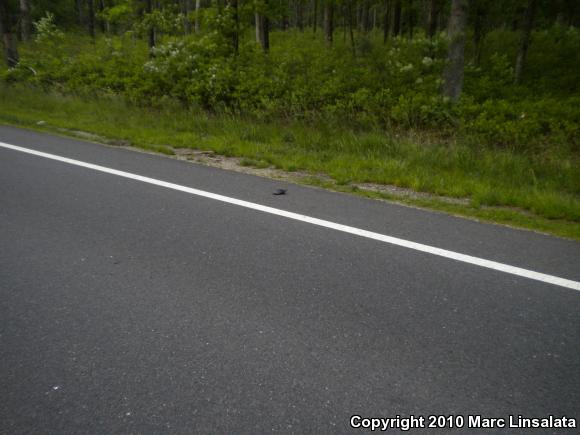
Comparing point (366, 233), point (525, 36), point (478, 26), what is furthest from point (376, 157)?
point (478, 26)

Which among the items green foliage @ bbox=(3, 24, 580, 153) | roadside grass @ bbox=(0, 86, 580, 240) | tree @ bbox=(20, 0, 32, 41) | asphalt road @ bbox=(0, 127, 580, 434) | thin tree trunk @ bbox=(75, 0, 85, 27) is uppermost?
thin tree trunk @ bbox=(75, 0, 85, 27)

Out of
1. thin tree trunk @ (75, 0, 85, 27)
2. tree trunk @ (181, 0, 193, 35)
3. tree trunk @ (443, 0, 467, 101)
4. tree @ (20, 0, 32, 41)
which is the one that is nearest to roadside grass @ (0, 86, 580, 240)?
tree trunk @ (443, 0, 467, 101)

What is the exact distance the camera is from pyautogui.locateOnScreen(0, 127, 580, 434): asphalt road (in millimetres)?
2414

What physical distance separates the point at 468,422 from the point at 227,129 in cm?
856

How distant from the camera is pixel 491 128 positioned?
8.42 metres

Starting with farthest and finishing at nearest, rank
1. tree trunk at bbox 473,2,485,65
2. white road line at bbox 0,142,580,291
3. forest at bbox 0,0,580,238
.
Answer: tree trunk at bbox 473,2,485,65
forest at bbox 0,0,580,238
white road line at bbox 0,142,580,291

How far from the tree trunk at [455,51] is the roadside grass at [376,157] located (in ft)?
10.8

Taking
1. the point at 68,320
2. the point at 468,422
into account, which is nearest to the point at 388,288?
the point at 468,422

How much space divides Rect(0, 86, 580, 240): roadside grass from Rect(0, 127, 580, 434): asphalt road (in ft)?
2.98

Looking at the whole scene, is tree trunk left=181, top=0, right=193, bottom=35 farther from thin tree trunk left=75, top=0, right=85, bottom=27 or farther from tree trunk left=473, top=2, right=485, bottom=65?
thin tree trunk left=75, top=0, right=85, bottom=27

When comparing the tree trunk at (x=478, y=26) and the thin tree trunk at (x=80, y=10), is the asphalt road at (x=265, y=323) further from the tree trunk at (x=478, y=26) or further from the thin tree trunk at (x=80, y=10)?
the thin tree trunk at (x=80, y=10)

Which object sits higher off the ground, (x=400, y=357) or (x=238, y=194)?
(x=238, y=194)

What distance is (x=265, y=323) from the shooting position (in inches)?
123

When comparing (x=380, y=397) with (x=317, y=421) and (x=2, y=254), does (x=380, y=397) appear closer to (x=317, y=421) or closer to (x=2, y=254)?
(x=317, y=421)
